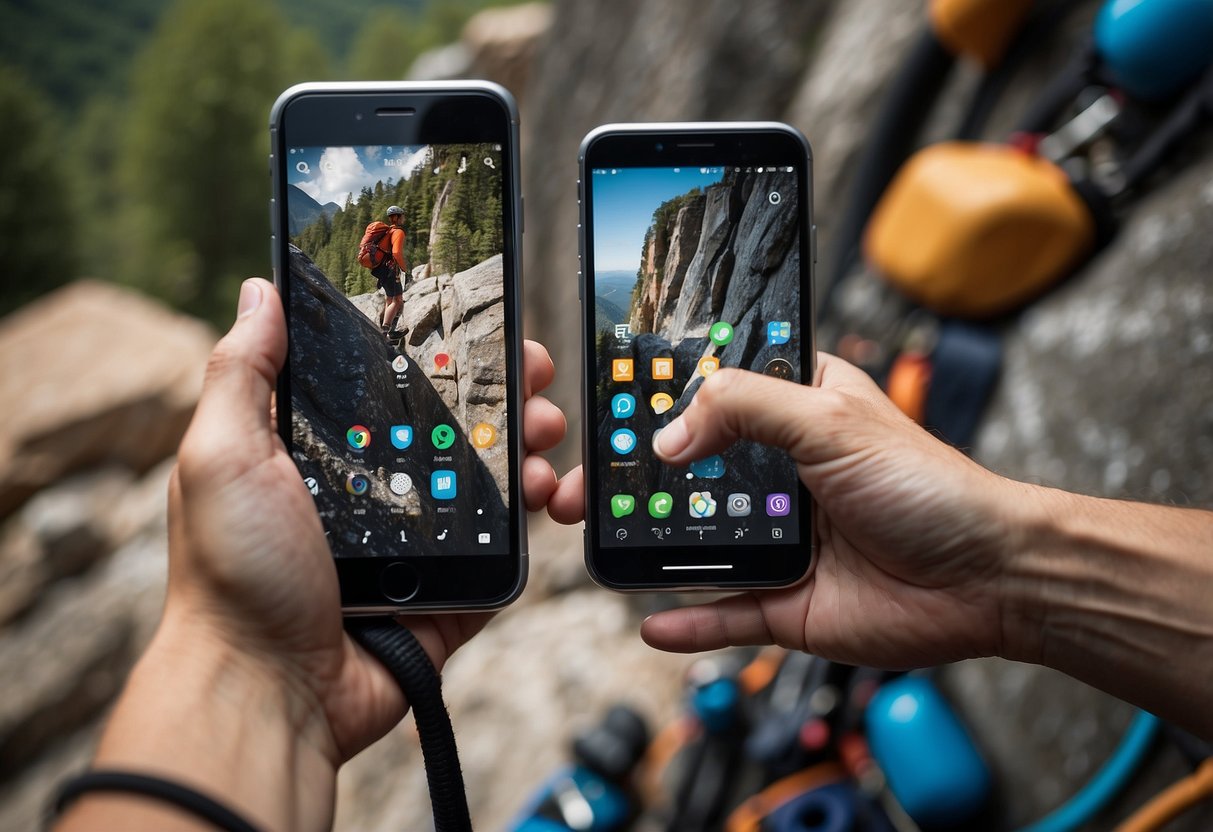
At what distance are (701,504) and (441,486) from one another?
43 cm

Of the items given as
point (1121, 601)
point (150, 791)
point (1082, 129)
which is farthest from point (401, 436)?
point (1082, 129)

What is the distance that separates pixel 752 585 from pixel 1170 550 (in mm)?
597

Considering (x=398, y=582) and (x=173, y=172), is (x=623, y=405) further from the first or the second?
→ (x=173, y=172)

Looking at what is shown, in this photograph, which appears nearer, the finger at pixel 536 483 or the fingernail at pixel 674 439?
the fingernail at pixel 674 439

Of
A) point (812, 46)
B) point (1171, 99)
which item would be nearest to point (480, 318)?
point (1171, 99)

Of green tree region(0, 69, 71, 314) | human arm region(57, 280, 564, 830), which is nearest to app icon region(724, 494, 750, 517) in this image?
human arm region(57, 280, 564, 830)

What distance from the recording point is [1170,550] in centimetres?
116

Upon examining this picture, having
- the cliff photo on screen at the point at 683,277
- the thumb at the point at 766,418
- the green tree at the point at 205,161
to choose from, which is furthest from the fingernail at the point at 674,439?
the green tree at the point at 205,161

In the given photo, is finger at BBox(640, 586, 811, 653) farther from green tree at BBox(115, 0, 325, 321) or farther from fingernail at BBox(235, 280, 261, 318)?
green tree at BBox(115, 0, 325, 321)

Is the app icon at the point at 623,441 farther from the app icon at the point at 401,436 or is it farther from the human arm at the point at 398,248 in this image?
the human arm at the point at 398,248

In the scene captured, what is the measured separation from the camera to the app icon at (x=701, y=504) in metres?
1.33

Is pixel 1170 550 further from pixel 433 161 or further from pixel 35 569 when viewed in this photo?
pixel 35 569

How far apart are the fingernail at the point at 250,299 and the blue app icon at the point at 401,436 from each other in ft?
0.91

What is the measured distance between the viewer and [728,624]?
1317 mm
